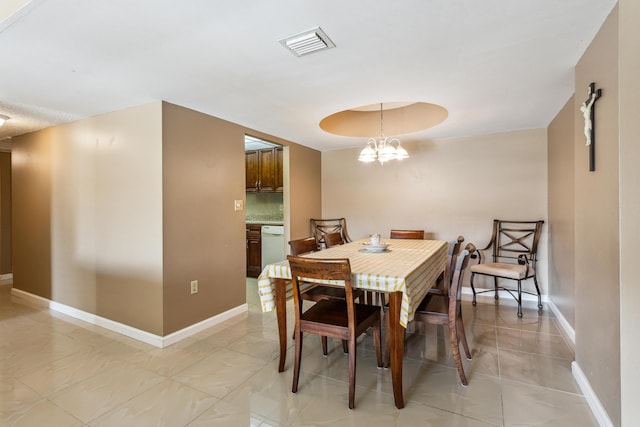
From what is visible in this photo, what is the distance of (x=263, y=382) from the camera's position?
208 cm

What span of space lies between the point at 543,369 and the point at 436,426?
1.09m

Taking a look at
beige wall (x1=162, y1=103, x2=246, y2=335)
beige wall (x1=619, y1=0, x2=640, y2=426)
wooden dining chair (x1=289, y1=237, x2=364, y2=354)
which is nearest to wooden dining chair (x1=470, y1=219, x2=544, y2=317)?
wooden dining chair (x1=289, y1=237, x2=364, y2=354)

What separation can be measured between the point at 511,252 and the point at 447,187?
3.60 ft

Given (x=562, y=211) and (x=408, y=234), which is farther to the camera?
(x=408, y=234)

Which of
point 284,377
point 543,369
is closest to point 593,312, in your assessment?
point 543,369

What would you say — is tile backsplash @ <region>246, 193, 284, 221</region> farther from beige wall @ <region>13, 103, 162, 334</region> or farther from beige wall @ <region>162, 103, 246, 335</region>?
beige wall @ <region>13, 103, 162, 334</region>

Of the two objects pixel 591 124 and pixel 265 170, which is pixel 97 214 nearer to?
pixel 265 170

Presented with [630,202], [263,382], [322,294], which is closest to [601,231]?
[630,202]

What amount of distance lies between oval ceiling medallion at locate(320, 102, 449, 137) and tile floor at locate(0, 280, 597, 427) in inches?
90.7

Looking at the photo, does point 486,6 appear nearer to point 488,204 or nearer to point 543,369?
point 543,369

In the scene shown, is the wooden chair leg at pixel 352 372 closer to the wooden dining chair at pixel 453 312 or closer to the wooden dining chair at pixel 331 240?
the wooden dining chair at pixel 453 312

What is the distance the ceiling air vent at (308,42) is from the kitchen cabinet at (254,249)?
3332 mm

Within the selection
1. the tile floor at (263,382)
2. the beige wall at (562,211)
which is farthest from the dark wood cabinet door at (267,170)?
the beige wall at (562,211)

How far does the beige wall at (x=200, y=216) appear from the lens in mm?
2703
